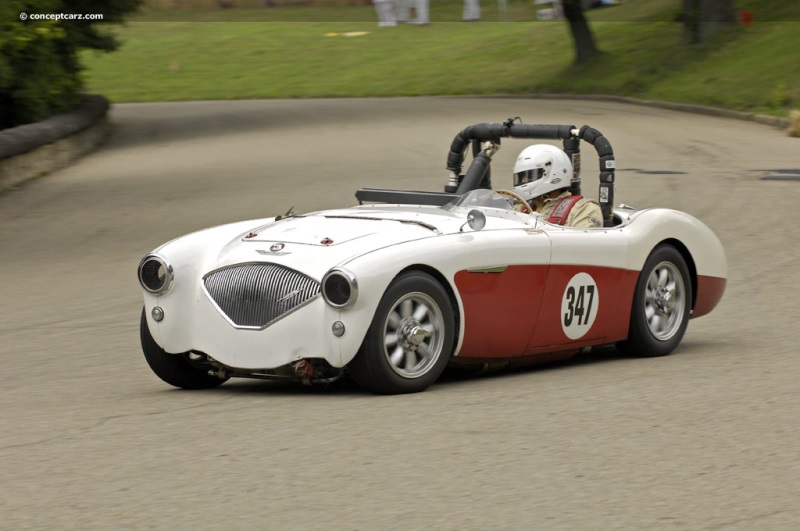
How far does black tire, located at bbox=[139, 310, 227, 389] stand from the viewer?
7.32 metres

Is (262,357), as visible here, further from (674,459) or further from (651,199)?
(651,199)

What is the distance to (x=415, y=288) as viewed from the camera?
262 inches

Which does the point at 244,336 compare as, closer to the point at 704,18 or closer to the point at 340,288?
the point at 340,288

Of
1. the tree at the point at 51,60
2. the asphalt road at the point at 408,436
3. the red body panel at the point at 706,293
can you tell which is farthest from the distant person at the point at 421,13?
the red body panel at the point at 706,293

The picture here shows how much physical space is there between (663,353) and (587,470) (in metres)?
3.31

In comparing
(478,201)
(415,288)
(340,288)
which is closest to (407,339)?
(415,288)

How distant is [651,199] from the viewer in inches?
687

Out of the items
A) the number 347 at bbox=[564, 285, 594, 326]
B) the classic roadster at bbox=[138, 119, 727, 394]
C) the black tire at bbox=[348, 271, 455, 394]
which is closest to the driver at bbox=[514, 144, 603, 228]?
the classic roadster at bbox=[138, 119, 727, 394]

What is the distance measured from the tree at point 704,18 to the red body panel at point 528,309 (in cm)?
3250

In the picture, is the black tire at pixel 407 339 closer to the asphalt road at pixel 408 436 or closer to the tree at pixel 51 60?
the asphalt road at pixel 408 436

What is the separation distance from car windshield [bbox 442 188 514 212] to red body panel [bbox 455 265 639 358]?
0.55 metres

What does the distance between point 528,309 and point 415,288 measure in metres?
0.95

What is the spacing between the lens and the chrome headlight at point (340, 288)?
6414 mm

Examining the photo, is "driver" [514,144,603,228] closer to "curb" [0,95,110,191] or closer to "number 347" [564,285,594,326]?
"number 347" [564,285,594,326]
